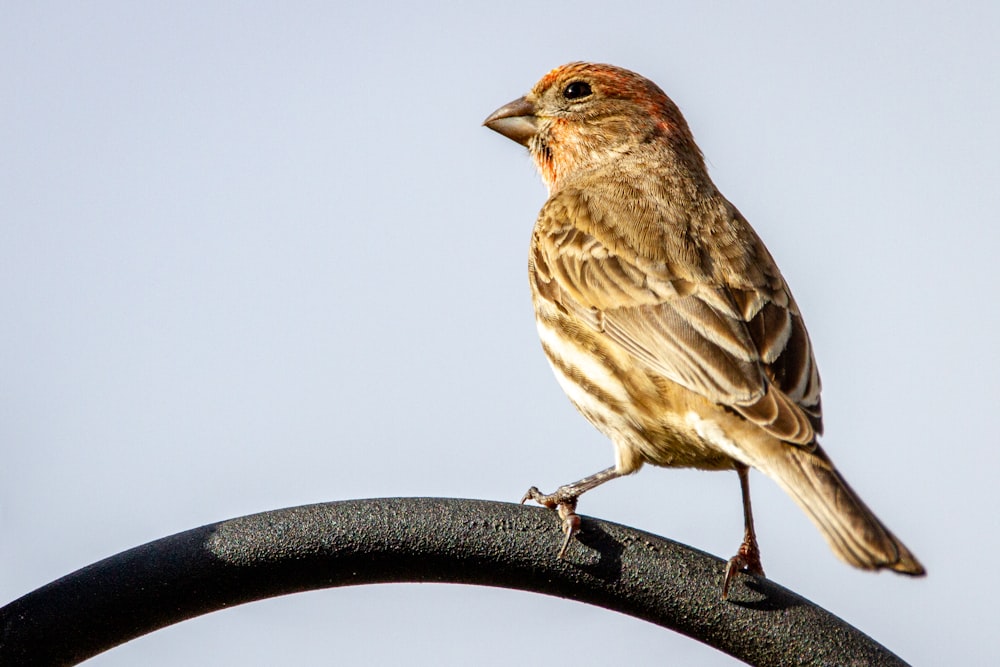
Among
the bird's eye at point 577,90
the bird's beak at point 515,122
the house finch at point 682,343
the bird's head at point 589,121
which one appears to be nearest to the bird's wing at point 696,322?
the house finch at point 682,343

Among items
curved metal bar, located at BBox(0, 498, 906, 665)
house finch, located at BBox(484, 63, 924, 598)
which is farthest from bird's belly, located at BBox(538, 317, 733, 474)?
curved metal bar, located at BBox(0, 498, 906, 665)

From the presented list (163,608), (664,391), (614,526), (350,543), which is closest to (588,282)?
(664,391)

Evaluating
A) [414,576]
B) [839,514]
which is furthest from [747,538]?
[414,576]

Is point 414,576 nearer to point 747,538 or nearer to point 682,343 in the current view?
point 682,343

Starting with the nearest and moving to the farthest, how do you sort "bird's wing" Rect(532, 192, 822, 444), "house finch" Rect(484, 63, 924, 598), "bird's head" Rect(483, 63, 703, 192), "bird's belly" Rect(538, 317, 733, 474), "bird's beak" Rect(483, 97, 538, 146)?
"house finch" Rect(484, 63, 924, 598), "bird's wing" Rect(532, 192, 822, 444), "bird's belly" Rect(538, 317, 733, 474), "bird's head" Rect(483, 63, 703, 192), "bird's beak" Rect(483, 97, 538, 146)

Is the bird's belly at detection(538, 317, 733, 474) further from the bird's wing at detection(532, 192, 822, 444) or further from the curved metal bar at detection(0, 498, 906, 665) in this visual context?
the curved metal bar at detection(0, 498, 906, 665)

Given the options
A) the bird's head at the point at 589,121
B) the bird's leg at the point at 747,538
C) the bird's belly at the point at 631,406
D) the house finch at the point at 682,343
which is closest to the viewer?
the house finch at the point at 682,343

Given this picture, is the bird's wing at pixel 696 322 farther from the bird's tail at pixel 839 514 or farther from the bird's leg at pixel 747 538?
the bird's leg at pixel 747 538

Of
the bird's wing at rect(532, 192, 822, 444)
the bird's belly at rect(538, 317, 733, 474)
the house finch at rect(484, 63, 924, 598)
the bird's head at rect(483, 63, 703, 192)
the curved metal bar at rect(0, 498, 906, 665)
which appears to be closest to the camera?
the curved metal bar at rect(0, 498, 906, 665)
